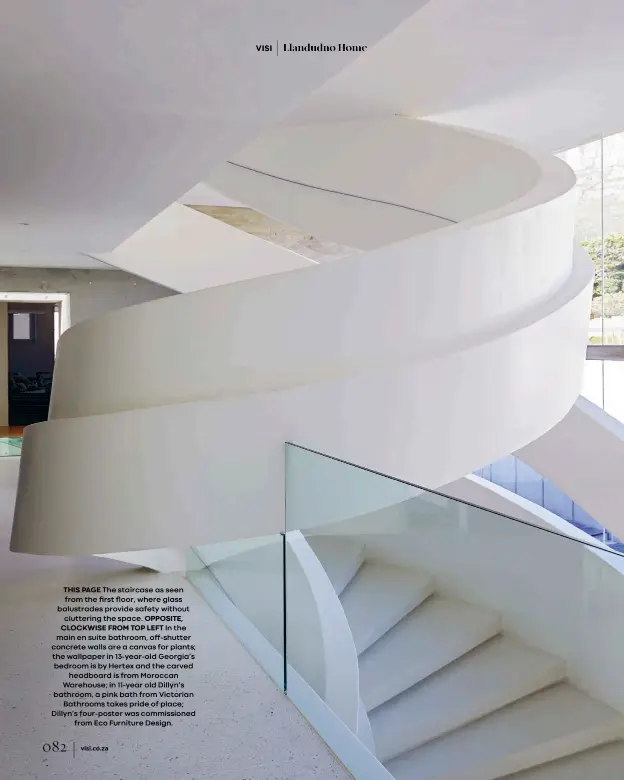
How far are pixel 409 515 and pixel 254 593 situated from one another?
1.36 metres

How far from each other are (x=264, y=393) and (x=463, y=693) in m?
1.70

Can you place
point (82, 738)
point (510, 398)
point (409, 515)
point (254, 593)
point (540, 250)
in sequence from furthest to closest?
point (540, 250)
point (510, 398)
point (254, 593)
point (82, 738)
point (409, 515)

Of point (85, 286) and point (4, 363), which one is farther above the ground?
point (85, 286)

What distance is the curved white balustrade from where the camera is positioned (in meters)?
3.30

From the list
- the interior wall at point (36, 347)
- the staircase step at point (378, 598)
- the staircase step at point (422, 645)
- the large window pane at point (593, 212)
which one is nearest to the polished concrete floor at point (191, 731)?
the staircase step at point (422, 645)

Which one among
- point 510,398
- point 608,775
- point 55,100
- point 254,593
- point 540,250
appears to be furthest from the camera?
point 540,250

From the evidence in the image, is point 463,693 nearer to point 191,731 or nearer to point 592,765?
point 592,765

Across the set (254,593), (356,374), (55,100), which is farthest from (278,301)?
(55,100)

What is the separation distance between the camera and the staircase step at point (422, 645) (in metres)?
1.86

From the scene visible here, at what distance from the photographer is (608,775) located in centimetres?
140

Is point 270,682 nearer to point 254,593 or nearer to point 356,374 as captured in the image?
point 254,593

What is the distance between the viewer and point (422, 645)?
212cm

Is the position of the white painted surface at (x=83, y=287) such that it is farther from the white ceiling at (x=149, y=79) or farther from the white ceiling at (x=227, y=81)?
the white ceiling at (x=149, y=79)

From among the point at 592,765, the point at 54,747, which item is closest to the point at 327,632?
the point at 54,747
